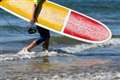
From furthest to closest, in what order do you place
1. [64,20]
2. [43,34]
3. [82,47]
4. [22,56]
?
[82,47], [64,20], [43,34], [22,56]

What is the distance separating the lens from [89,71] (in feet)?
30.5

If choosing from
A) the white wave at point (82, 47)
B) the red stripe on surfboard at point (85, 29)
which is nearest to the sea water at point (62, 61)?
the white wave at point (82, 47)

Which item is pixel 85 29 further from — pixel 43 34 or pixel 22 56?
pixel 22 56

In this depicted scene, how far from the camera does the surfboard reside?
448 inches

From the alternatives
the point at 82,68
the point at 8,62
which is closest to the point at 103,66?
the point at 82,68

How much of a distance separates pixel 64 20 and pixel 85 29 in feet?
1.67

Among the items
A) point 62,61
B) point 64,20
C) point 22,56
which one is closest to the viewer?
point 62,61

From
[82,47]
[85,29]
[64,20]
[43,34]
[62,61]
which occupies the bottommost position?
[82,47]

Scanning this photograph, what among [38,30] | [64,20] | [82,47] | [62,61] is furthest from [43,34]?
[82,47]

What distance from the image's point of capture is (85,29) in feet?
37.9

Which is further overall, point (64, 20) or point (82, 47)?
point (82, 47)

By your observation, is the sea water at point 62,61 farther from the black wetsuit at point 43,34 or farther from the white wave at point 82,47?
the black wetsuit at point 43,34

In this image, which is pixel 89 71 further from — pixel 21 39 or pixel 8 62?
pixel 21 39

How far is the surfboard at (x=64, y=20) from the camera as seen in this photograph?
1138cm
